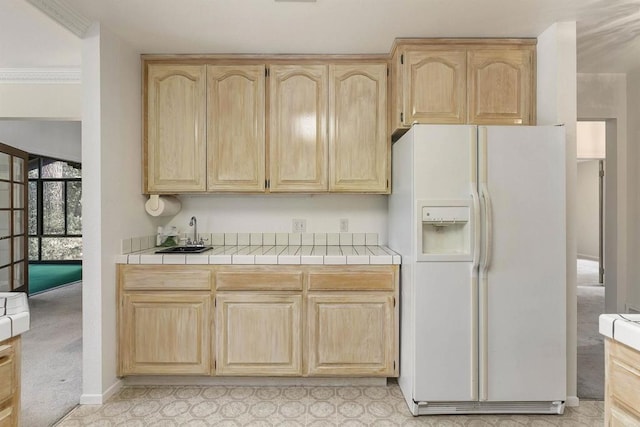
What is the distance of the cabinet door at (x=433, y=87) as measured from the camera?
7.93 feet

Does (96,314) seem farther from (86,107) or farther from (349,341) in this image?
(349,341)

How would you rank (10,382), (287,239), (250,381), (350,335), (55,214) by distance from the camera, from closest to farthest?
1. (10,382)
2. (350,335)
3. (250,381)
4. (287,239)
5. (55,214)

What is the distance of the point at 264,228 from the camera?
3021 mm

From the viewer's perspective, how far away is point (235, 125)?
8.74 feet

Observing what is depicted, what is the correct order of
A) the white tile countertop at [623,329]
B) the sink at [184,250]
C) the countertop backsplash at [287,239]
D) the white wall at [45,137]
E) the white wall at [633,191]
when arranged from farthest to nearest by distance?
1. the white wall at [45,137]
2. the white wall at [633,191]
3. the countertop backsplash at [287,239]
4. the sink at [184,250]
5. the white tile countertop at [623,329]

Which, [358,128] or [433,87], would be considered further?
[358,128]

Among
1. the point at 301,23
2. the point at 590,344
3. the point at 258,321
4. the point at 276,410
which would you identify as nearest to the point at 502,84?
the point at 301,23

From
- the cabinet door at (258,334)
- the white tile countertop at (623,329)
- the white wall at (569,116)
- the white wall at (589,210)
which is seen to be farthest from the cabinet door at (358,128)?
the white wall at (589,210)

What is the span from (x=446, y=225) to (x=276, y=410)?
155 centimetres

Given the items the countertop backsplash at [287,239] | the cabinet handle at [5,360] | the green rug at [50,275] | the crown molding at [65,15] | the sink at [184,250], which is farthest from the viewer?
the green rug at [50,275]

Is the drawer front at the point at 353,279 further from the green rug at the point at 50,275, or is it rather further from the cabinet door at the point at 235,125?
the green rug at the point at 50,275

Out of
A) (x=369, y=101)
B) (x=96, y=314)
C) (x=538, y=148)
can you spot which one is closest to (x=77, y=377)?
(x=96, y=314)

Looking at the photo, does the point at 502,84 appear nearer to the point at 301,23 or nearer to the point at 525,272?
the point at 525,272

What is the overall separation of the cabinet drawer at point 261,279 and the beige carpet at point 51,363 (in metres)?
1.21
